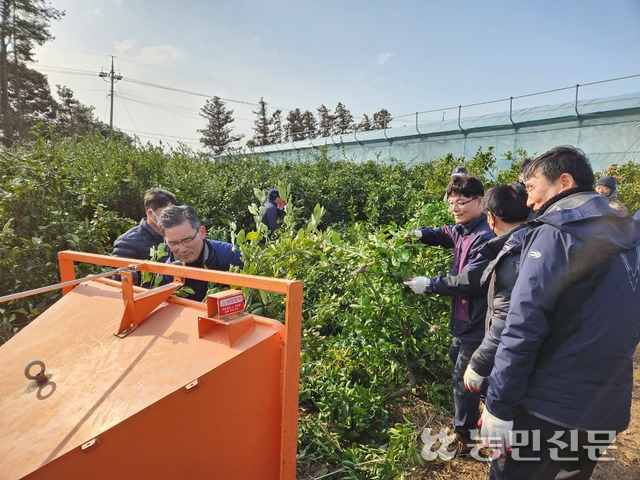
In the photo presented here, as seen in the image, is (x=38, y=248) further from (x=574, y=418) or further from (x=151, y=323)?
(x=574, y=418)

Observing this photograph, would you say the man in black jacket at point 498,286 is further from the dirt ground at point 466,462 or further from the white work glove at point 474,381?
the dirt ground at point 466,462

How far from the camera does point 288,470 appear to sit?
50.2 inches

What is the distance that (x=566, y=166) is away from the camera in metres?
1.48

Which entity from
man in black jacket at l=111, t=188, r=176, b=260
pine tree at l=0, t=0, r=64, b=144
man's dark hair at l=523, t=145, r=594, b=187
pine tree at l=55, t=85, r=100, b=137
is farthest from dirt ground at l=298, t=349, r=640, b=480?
pine tree at l=55, t=85, r=100, b=137

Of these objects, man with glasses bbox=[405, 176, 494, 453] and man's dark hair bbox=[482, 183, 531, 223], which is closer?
man's dark hair bbox=[482, 183, 531, 223]

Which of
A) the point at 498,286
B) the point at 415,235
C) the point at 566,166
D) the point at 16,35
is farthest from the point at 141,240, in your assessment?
the point at 16,35

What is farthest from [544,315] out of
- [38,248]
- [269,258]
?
[38,248]

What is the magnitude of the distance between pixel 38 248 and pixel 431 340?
3391mm

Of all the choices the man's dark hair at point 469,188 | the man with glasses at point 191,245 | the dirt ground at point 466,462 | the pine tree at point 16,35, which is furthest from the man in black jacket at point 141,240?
the pine tree at point 16,35

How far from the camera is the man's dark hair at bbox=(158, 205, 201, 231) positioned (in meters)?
2.11

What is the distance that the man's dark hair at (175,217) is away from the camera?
211 centimetres

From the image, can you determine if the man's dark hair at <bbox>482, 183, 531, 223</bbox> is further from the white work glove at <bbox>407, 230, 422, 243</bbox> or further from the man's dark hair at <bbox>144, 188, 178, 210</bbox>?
the man's dark hair at <bbox>144, 188, 178, 210</bbox>

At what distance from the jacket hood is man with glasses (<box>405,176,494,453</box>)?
86 centimetres

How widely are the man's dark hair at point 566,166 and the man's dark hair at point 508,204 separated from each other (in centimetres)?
52
